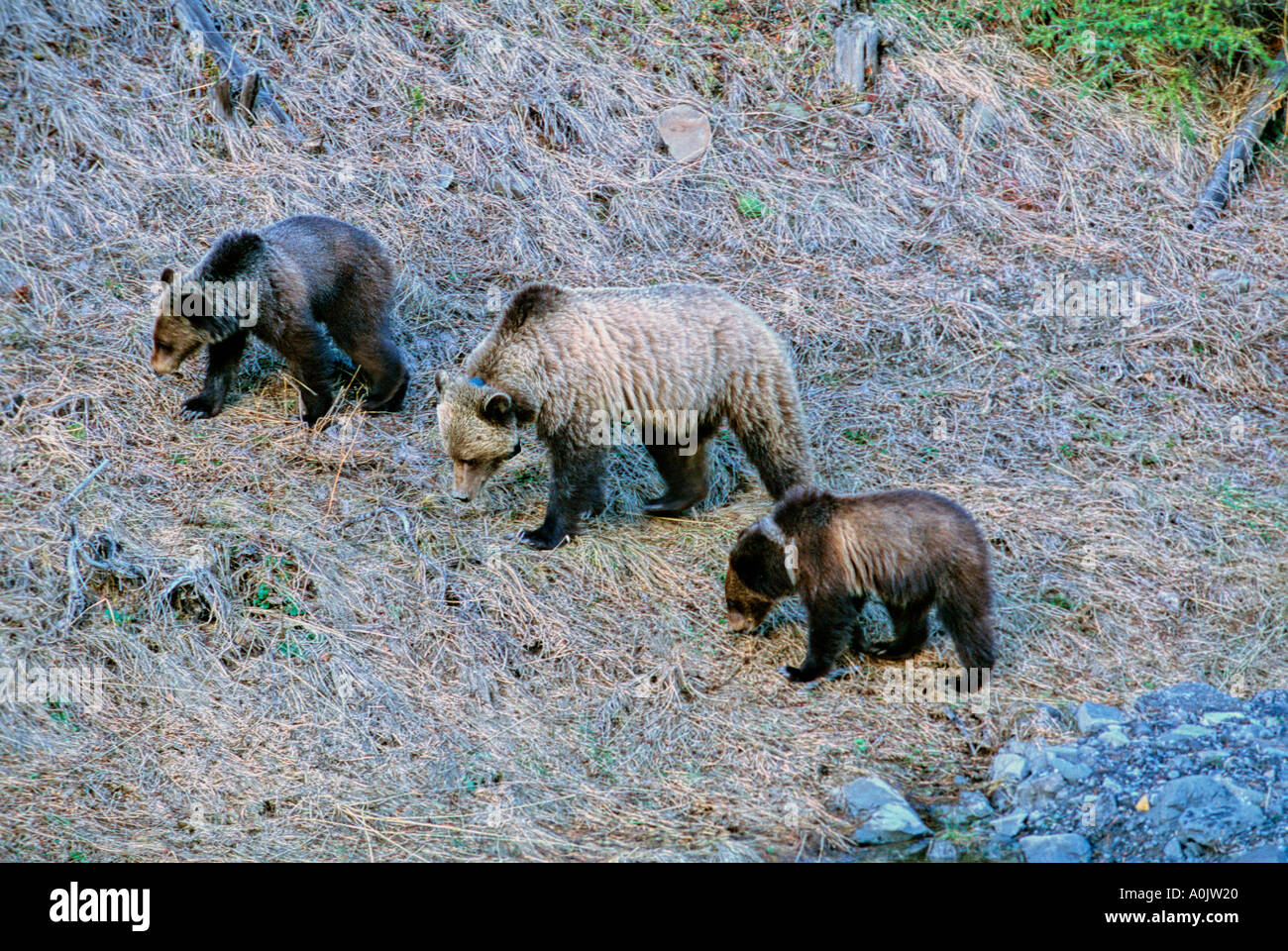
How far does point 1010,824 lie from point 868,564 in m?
1.51

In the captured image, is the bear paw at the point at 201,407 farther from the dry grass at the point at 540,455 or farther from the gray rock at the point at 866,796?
the gray rock at the point at 866,796

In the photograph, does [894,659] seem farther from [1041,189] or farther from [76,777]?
[1041,189]

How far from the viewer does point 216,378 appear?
823cm

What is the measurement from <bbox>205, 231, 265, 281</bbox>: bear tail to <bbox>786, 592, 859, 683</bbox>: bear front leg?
4.49 m

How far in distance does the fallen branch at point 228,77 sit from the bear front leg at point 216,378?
3.24 meters

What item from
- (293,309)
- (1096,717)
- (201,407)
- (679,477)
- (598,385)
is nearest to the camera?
(1096,717)

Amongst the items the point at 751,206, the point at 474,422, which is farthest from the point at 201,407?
the point at 751,206

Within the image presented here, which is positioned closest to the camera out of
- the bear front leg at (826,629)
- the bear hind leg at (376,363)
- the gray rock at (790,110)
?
the bear front leg at (826,629)

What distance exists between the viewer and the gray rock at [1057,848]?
5517 mm

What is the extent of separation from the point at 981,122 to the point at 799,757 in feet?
24.9

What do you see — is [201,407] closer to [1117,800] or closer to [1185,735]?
[1117,800]

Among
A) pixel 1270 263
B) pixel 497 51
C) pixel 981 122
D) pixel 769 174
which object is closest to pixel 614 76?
pixel 497 51

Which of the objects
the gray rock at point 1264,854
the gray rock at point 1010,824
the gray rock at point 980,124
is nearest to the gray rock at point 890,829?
the gray rock at point 1010,824

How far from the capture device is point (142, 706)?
6.17 metres
